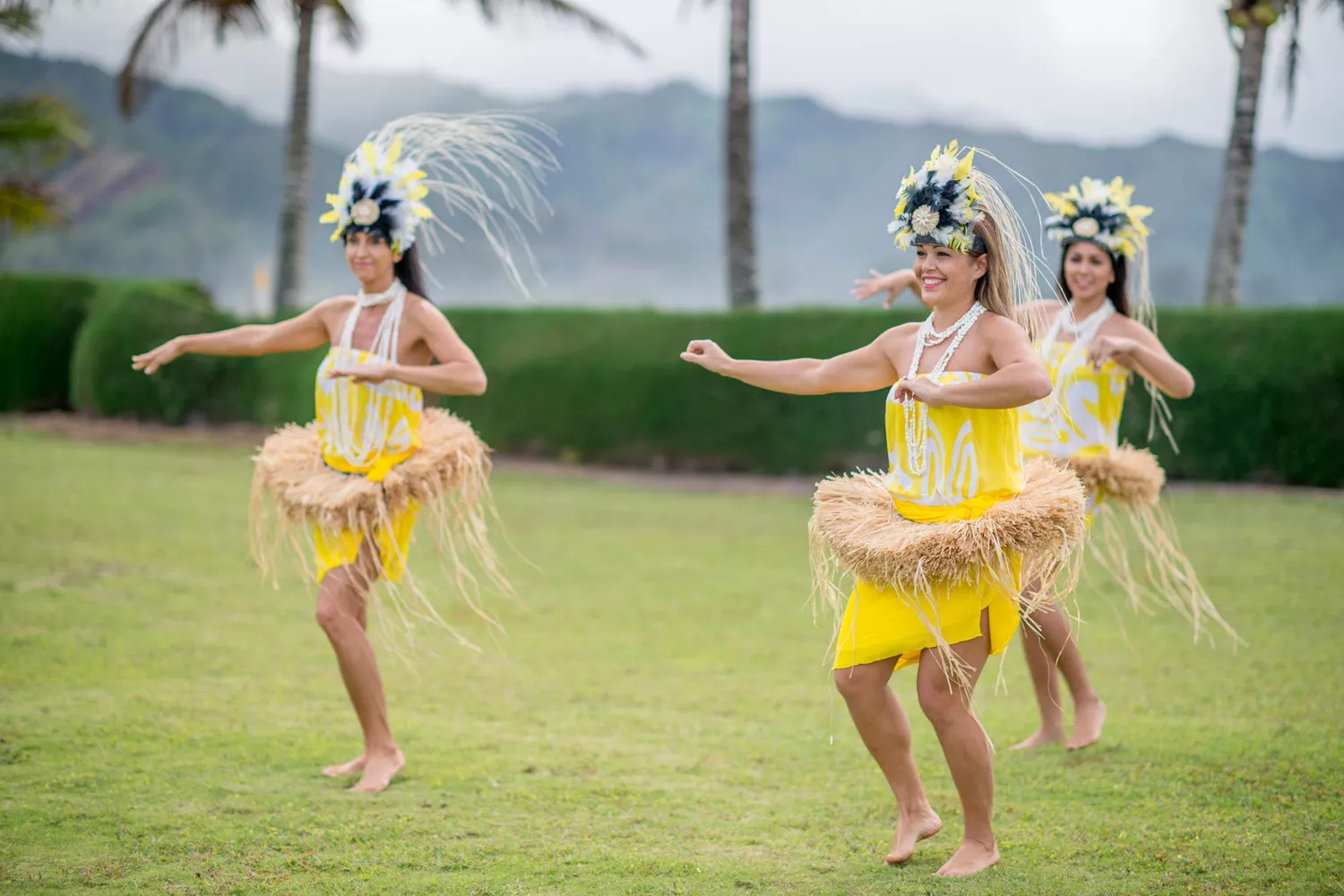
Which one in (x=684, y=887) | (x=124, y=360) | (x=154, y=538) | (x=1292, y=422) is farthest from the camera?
(x=124, y=360)

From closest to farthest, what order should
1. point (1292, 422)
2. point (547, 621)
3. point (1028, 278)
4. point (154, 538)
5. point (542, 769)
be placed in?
point (1028, 278), point (542, 769), point (547, 621), point (154, 538), point (1292, 422)

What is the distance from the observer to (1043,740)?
4484 mm

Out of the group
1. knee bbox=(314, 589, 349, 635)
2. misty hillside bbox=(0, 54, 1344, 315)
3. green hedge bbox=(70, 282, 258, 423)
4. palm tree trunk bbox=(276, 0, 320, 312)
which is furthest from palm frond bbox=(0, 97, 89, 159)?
misty hillside bbox=(0, 54, 1344, 315)

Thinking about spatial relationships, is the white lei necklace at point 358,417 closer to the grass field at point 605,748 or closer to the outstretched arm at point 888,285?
the grass field at point 605,748

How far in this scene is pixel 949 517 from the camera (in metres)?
3.23

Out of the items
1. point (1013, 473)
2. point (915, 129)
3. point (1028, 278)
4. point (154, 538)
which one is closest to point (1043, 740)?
point (1013, 473)

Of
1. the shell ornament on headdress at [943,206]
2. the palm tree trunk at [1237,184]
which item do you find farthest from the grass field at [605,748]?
the palm tree trunk at [1237,184]

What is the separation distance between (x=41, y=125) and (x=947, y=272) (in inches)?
655

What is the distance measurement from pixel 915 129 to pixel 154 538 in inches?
1647

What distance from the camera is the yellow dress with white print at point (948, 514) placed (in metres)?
3.20

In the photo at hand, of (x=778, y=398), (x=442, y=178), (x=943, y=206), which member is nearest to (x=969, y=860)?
(x=943, y=206)

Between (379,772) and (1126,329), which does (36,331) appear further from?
(1126,329)

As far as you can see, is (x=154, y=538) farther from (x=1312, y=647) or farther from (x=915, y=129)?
(x=915, y=129)

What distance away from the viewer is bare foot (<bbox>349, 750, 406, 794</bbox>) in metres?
3.96
